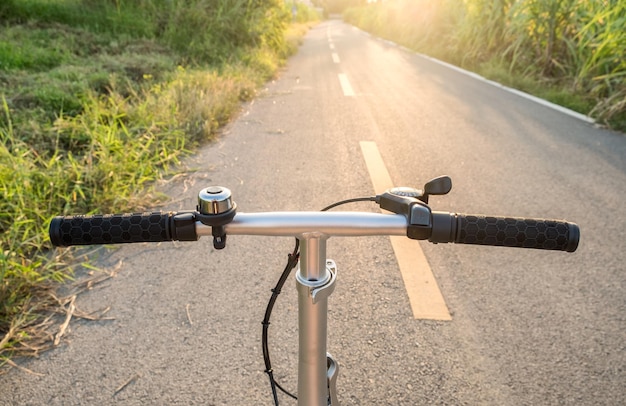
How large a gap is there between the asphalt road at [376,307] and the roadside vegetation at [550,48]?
7.57 feet

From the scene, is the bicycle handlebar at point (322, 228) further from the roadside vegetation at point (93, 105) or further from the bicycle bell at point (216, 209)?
the roadside vegetation at point (93, 105)

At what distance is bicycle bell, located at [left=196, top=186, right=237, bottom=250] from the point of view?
30.9 inches

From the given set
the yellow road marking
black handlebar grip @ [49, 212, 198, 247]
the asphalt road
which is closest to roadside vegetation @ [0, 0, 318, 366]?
the asphalt road

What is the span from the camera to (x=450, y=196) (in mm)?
3545

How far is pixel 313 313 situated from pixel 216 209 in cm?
30

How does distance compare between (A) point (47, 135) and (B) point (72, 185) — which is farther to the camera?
(A) point (47, 135)

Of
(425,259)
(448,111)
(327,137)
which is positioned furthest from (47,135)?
(448,111)

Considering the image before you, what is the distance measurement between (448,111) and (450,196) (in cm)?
319

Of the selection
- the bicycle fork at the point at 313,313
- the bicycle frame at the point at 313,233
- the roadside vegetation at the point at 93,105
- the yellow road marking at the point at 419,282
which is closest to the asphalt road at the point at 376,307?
the yellow road marking at the point at 419,282

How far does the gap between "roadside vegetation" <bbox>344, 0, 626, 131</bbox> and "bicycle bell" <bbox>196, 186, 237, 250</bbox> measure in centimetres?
616

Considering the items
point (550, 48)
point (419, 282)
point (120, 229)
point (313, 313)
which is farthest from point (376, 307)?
point (550, 48)

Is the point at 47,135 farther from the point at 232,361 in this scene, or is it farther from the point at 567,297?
the point at 567,297

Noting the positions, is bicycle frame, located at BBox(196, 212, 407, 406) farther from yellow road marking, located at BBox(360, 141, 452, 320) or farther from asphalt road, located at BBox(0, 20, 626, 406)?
yellow road marking, located at BBox(360, 141, 452, 320)

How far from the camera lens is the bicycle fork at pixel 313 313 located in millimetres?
841
